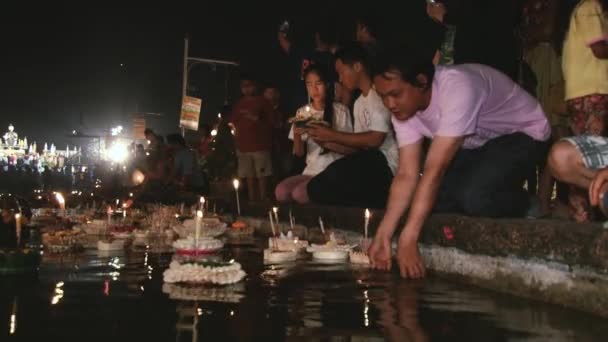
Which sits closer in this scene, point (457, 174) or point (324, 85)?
point (457, 174)

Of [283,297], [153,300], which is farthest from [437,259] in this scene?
[153,300]

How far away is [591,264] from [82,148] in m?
79.0

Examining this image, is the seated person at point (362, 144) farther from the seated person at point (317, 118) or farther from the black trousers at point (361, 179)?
the seated person at point (317, 118)

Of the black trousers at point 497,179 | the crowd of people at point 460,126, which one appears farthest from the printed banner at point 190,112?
the black trousers at point 497,179

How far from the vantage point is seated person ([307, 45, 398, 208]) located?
21.4 ft

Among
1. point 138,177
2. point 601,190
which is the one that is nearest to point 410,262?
point 601,190

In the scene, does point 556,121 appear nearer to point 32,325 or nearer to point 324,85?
point 324,85

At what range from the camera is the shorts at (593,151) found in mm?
3744

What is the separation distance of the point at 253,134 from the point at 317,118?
2.98 metres

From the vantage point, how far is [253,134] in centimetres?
1012

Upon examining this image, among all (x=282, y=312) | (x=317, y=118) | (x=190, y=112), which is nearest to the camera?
(x=282, y=312)

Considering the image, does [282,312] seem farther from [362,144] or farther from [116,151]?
[116,151]

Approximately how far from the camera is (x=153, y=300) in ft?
12.0

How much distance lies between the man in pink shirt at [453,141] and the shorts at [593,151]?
0.71 meters
